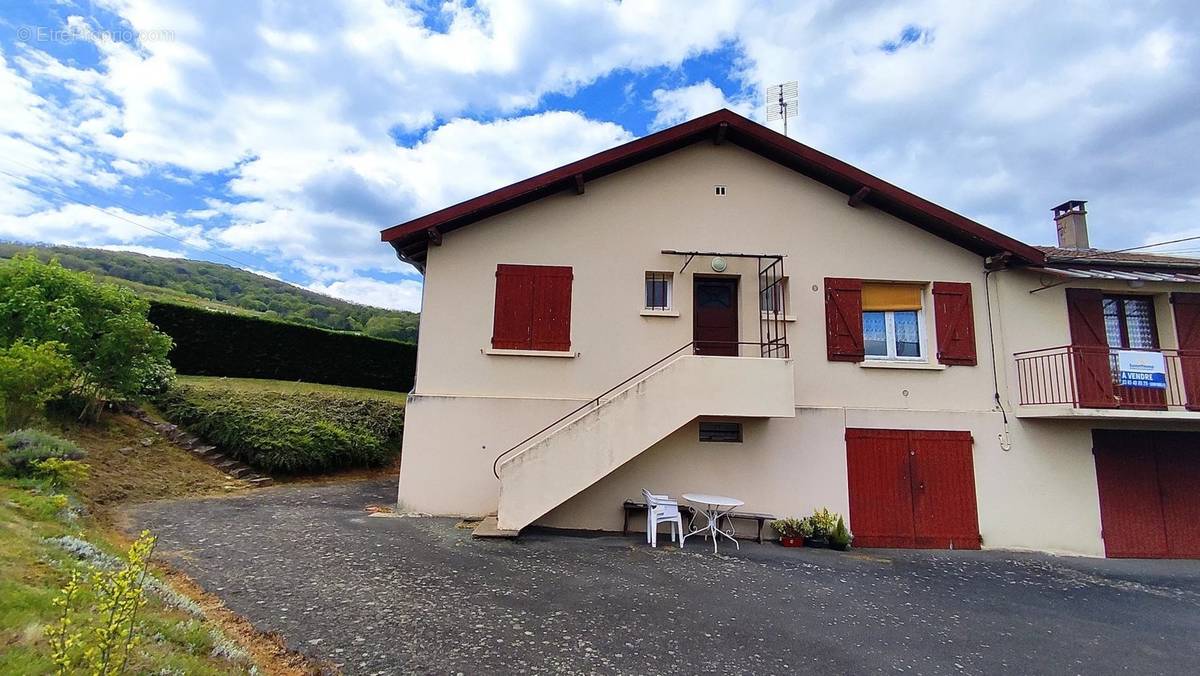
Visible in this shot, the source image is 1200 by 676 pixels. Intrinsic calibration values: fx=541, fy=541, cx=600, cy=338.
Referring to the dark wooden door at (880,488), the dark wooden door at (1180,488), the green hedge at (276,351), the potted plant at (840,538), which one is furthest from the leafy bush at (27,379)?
the dark wooden door at (1180,488)

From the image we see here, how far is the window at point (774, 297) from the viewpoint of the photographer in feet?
33.2

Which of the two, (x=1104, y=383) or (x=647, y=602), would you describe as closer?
(x=647, y=602)

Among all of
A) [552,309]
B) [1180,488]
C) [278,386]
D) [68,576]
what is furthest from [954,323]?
[278,386]

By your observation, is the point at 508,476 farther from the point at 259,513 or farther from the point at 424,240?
the point at 424,240

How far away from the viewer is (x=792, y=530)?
9.13 meters

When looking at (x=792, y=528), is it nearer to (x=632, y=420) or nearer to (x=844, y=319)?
(x=632, y=420)

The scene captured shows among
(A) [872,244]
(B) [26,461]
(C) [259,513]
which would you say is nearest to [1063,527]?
(A) [872,244]

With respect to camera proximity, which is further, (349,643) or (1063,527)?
(1063,527)

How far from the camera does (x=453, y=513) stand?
912cm

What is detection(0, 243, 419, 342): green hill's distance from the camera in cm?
3747

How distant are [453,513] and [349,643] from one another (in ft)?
15.8

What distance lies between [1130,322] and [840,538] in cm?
720

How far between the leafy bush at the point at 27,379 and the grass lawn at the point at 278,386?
15.3 ft

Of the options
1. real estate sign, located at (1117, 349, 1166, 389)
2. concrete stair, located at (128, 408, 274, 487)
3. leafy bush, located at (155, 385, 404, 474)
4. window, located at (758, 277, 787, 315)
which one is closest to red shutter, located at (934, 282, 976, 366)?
real estate sign, located at (1117, 349, 1166, 389)
